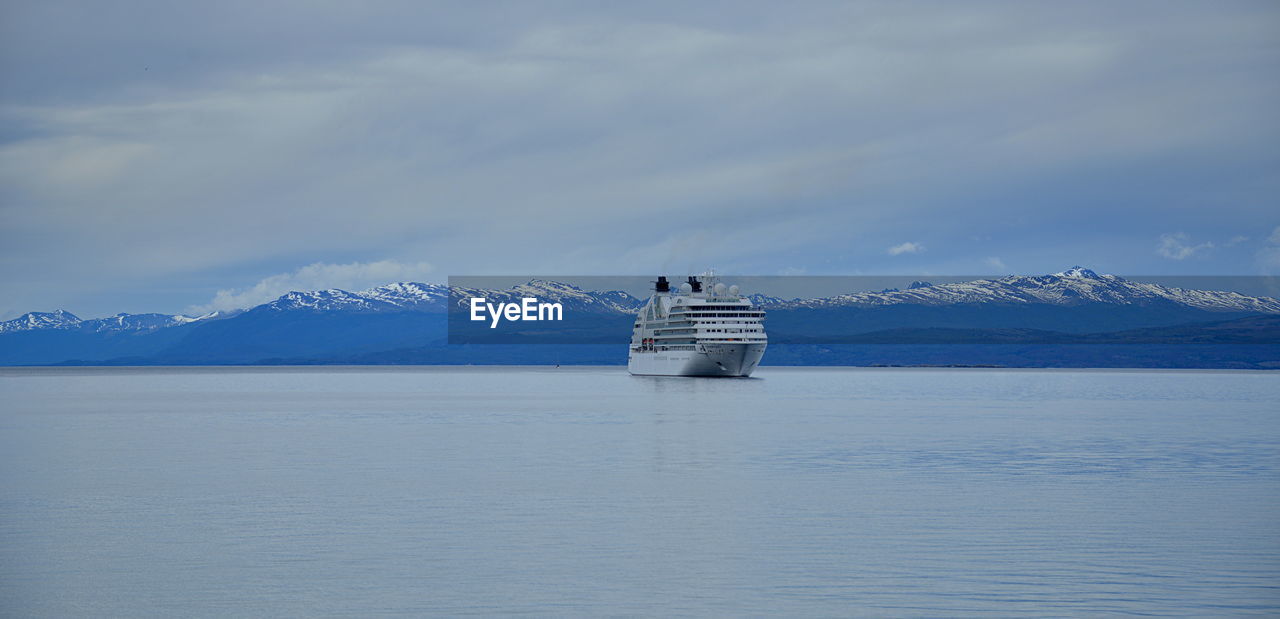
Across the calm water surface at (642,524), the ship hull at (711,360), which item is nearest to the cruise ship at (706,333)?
the ship hull at (711,360)

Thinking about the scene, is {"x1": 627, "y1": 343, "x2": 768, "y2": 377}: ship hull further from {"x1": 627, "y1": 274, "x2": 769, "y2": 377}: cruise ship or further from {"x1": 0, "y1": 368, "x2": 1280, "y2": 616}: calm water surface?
{"x1": 0, "y1": 368, "x2": 1280, "y2": 616}: calm water surface

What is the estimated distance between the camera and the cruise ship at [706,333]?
149 m

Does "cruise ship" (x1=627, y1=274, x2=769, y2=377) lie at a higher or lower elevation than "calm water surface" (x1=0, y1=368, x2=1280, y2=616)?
higher

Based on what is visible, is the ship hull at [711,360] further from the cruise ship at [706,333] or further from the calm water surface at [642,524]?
the calm water surface at [642,524]

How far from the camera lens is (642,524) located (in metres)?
27.0

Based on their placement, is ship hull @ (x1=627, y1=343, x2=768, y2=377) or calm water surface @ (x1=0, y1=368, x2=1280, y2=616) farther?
ship hull @ (x1=627, y1=343, x2=768, y2=377)

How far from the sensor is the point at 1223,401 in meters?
102

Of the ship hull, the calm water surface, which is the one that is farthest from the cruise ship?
the calm water surface

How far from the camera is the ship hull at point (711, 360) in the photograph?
149 meters

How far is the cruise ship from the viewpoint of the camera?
148625mm

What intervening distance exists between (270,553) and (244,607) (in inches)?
182

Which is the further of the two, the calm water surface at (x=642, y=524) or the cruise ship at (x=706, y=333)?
the cruise ship at (x=706, y=333)

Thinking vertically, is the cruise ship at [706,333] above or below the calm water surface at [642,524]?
above

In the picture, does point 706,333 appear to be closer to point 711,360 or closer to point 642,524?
point 711,360
